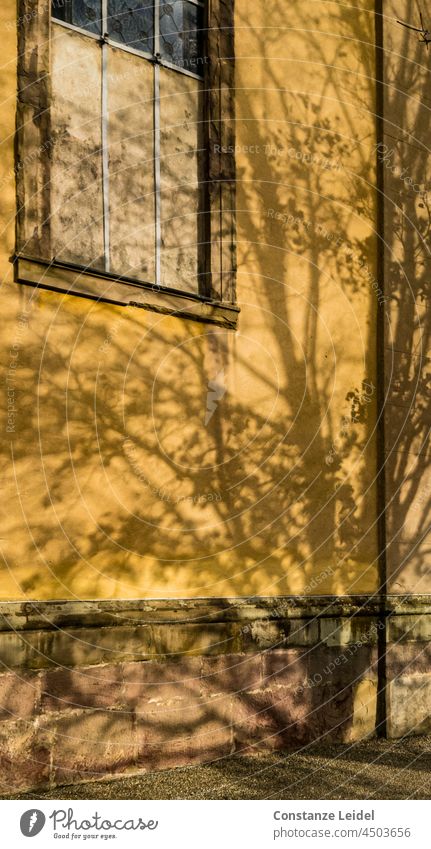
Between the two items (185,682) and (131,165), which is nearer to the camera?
(185,682)

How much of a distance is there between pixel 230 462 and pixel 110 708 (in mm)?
2415

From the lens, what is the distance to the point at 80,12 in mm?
9125

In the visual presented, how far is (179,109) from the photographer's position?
9.99 metres

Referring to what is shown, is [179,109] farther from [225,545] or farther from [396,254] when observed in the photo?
[225,545]

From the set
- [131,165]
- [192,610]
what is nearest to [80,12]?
[131,165]

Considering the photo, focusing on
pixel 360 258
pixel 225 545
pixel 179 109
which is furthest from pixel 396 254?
pixel 225 545

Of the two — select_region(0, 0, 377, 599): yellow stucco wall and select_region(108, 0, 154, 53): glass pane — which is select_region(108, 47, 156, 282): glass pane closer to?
select_region(108, 0, 154, 53): glass pane

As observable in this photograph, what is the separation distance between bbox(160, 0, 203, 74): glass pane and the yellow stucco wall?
43cm

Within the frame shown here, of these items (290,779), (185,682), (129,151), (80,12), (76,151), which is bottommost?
(290,779)

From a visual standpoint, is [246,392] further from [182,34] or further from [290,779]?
[290,779]

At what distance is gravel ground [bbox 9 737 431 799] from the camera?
26.7ft

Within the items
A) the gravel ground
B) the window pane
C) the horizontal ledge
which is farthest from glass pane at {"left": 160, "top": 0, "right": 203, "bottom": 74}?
the gravel ground

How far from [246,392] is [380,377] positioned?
6.34ft

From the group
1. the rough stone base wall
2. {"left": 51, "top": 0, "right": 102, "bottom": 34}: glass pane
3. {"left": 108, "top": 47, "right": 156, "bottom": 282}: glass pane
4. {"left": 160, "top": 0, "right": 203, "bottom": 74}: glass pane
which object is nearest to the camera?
the rough stone base wall
